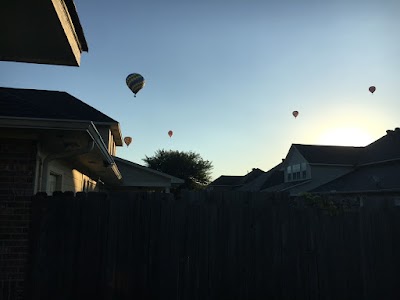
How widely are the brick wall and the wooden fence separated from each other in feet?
1.29

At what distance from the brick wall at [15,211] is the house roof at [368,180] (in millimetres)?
22381

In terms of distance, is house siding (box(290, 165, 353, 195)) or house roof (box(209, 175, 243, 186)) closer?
house siding (box(290, 165, 353, 195))

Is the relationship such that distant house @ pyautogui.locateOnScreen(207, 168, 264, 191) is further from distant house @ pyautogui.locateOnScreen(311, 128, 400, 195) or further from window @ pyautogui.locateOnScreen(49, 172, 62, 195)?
window @ pyautogui.locateOnScreen(49, 172, 62, 195)

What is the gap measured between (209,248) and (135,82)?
17.1 meters

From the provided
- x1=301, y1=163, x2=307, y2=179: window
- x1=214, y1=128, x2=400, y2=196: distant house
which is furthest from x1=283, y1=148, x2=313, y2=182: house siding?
x1=301, y1=163, x2=307, y2=179: window

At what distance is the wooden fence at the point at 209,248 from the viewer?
525 cm

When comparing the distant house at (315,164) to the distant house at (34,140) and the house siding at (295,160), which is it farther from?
the distant house at (34,140)

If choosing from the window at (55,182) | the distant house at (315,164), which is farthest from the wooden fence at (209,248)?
the distant house at (315,164)

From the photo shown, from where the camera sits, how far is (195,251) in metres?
5.75

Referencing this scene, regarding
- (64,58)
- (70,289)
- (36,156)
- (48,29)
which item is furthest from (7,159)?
(48,29)

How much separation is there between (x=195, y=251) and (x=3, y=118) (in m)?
3.00

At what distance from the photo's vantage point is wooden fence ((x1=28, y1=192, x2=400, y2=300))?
525 cm

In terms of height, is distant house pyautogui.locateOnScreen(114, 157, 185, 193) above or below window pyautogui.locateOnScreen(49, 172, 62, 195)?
above

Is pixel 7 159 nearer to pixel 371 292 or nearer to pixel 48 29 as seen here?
pixel 48 29
